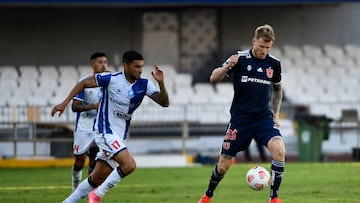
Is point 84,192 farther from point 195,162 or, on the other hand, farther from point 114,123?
point 195,162

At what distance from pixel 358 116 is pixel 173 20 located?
9401mm

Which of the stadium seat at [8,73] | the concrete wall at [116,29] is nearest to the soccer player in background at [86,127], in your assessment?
the stadium seat at [8,73]

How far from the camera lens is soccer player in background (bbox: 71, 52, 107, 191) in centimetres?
1806

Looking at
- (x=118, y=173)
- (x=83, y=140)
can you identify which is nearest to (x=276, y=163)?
(x=118, y=173)

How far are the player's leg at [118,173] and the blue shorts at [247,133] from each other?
56.6 inches

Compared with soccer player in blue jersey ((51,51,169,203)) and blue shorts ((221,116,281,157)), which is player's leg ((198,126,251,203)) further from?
soccer player in blue jersey ((51,51,169,203))

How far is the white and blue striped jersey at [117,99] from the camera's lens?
1472 cm

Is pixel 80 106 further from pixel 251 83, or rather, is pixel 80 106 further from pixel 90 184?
pixel 251 83

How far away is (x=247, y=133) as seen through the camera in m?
15.0

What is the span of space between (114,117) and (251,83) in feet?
6.26

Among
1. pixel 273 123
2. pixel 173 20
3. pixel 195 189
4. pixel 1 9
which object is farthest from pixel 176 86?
pixel 273 123

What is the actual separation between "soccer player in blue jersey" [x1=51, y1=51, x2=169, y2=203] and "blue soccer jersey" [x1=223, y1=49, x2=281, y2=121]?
104 centimetres

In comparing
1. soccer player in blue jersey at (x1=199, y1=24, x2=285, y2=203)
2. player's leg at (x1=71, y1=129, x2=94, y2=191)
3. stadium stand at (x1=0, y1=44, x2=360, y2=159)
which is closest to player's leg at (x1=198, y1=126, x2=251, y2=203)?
soccer player in blue jersey at (x1=199, y1=24, x2=285, y2=203)

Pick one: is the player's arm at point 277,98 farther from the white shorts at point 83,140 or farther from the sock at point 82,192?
the white shorts at point 83,140
